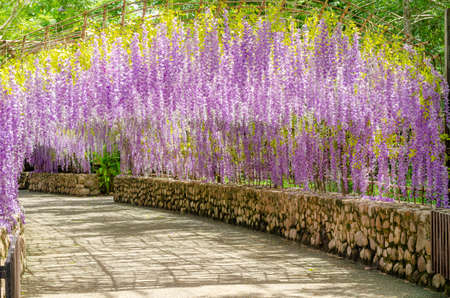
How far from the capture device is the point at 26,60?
11.0m

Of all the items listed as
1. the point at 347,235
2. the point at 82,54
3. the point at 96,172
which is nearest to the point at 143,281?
the point at 347,235

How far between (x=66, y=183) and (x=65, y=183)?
0.09 meters

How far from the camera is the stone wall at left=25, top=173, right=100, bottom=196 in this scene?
18484mm

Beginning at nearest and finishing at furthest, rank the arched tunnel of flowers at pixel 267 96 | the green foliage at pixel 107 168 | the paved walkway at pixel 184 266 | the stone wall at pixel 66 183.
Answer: the paved walkway at pixel 184 266 < the arched tunnel of flowers at pixel 267 96 < the stone wall at pixel 66 183 < the green foliage at pixel 107 168

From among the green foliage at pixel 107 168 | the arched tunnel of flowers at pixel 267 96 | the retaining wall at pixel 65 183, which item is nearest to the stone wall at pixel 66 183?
the retaining wall at pixel 65 183

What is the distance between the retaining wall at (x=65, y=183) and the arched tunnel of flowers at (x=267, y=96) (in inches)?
275

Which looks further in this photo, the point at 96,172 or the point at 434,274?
the point at 96,172

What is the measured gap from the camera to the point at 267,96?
9.11m

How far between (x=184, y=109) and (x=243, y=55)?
2.16 meters

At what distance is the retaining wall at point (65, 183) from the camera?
18484 millimetres

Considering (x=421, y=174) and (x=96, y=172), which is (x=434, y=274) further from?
(x=96, y=172)

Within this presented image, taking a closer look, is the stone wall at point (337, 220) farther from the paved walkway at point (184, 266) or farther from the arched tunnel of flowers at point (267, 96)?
the arched tunnel of flowers at point (267, 96)

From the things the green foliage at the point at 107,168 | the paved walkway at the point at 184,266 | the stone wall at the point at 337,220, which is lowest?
the paved walkway at the point at 184,266

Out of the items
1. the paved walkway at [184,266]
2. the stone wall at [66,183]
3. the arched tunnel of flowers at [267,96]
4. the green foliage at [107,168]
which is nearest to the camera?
the paved walkway at [184,266]
